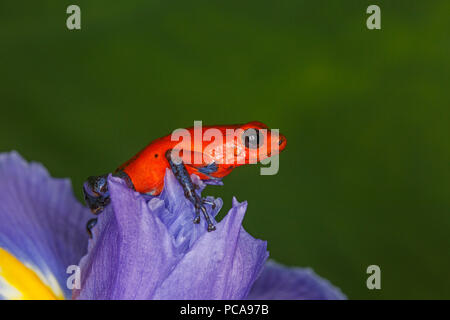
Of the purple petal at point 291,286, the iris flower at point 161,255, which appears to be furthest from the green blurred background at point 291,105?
the iris flower at point 161,255

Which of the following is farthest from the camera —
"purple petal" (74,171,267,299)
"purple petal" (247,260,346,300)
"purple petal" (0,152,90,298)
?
"purple petal" (247,260,346,300)

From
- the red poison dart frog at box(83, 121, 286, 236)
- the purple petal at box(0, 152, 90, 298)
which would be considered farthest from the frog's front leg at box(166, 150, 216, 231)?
the purple petal at box(0, 152, 90, 298)

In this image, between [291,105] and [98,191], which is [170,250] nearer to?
[98,191]

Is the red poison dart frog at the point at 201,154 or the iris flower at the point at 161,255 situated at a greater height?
the red poison dart frog at the point at 201,154

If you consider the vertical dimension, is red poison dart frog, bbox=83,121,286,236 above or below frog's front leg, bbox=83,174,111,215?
above

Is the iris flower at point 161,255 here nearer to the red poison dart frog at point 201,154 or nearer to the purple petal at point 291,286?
the red poison dart frog at point 201,154

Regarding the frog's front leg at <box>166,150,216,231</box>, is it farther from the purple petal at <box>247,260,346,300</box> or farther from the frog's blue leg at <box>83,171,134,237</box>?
the purple petal at <box>247,260,346,300</box>
